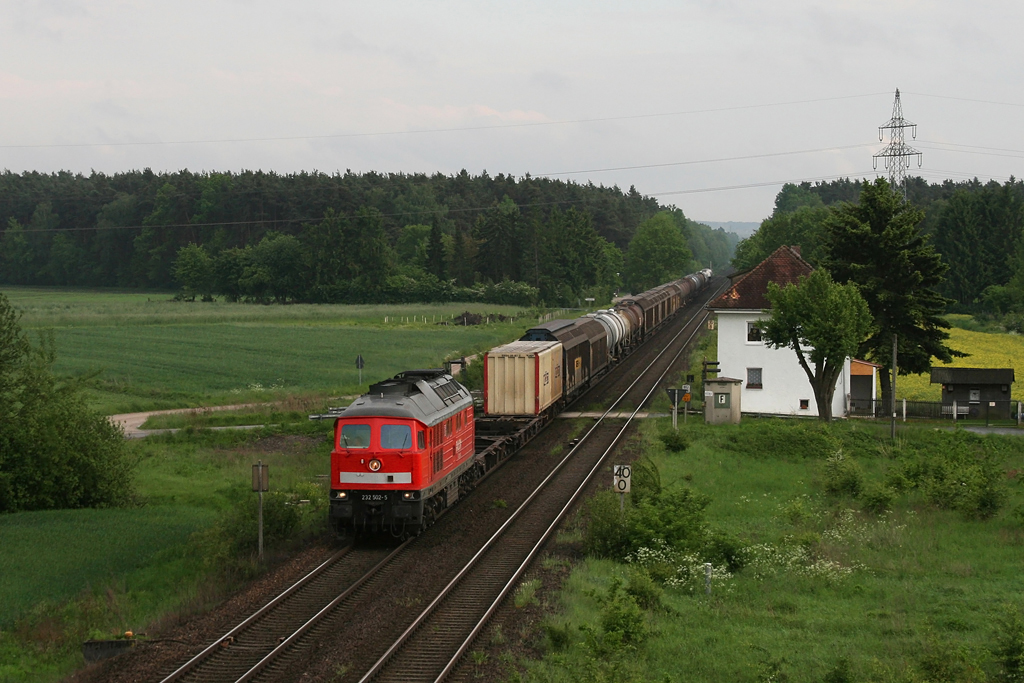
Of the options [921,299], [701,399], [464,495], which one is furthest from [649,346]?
[464,495]

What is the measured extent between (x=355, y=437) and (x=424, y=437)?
5.21ft

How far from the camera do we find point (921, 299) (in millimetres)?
40281

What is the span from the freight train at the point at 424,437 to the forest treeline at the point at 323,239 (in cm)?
7868

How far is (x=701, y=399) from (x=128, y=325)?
2254 inches

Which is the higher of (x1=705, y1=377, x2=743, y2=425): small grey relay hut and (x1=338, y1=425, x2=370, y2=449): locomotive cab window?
(x1=338, y1=425, x2=370, y2=449): locomotive cab window

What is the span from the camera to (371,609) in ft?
57.1

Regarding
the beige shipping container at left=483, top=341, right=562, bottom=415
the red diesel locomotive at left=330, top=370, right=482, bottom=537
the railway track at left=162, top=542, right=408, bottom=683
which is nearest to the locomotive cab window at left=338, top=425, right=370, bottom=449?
the red diesel locomotive at left=330, top=370, right=482, bottom=537

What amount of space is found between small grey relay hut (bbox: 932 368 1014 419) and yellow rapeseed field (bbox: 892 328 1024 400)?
556 cm

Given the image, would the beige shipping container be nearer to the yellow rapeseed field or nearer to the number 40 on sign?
the number 40 on sign

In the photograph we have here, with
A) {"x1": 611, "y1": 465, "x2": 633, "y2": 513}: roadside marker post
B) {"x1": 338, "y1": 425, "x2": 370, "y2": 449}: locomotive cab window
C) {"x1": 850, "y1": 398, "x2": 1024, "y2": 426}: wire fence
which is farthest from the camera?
{"x1": 850, "y1": 398, "x2": 1024, "y2": 426}: wire fence

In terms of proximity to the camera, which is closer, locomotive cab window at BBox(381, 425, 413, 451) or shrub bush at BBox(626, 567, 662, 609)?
shrub bush at BBox(626, 567, 662, 609)

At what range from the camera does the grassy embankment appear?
17.6 metres

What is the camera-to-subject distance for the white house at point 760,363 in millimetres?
42406

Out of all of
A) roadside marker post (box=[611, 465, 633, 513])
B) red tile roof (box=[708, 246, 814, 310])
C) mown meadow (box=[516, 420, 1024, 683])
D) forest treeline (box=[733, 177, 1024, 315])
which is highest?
forest treeline (box=[733, 177, 1024, 315])
